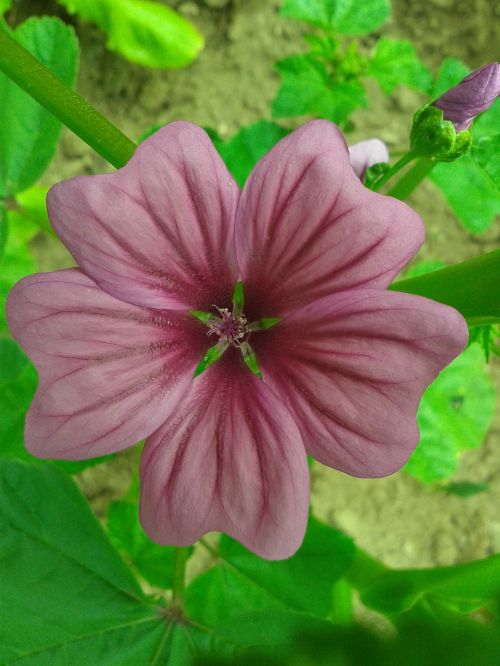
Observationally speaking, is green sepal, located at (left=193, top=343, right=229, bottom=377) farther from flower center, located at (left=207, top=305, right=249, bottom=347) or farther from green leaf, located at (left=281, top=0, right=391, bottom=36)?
green leaf, located at (left=281, top=0, right=391, bottom=36)

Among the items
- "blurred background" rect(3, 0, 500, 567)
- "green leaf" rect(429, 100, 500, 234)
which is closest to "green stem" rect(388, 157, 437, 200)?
"green leaf" rect(429, 100, 500, 234)

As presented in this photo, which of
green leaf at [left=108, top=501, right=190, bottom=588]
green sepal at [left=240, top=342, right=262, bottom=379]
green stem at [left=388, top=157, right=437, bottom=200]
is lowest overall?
green leaf at [left=108, top=501, right=190, bottom=588]

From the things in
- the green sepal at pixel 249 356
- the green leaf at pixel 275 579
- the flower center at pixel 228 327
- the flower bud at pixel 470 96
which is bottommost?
the green leaf at pixel 275 579

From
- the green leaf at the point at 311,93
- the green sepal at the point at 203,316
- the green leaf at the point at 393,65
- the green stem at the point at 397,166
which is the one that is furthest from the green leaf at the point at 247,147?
the green sepal at the point at 203,316

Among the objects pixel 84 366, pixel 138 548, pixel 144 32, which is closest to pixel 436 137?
pixel 84 366

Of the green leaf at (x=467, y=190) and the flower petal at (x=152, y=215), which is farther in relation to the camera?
the green leaf at (x=467, y=190)

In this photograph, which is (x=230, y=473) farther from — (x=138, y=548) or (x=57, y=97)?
(x=138, y=548)

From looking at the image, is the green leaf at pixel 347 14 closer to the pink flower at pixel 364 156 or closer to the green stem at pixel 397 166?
the pink flower at pixel 364 156
